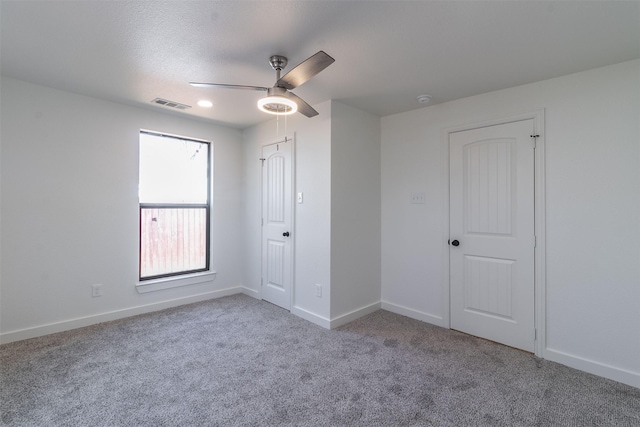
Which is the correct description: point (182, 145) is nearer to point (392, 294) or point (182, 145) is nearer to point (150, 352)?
point (150, 352)

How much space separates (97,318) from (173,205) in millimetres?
1495

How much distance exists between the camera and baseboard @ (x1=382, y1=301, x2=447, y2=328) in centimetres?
325

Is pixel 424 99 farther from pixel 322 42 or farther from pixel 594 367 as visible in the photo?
pixel 594 367

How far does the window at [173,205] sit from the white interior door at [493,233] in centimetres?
323

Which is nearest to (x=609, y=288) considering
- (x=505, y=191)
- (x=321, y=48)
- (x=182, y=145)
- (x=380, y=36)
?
(x=505, y=191)

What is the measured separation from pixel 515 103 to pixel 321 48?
1896mm

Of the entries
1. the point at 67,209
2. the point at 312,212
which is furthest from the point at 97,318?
the point at 312,212

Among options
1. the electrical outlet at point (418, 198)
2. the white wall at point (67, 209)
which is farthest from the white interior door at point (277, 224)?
the electrical outlet at point (418, 198)

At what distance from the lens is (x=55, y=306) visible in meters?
2.99

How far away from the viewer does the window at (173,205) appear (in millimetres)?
3670

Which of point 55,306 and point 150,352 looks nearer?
point 150,352

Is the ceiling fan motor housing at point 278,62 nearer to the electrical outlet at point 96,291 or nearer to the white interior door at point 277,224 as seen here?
the white interior door at point 277,224

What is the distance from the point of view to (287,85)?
84.6 inches

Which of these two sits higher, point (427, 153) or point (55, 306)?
point (427, 153)
